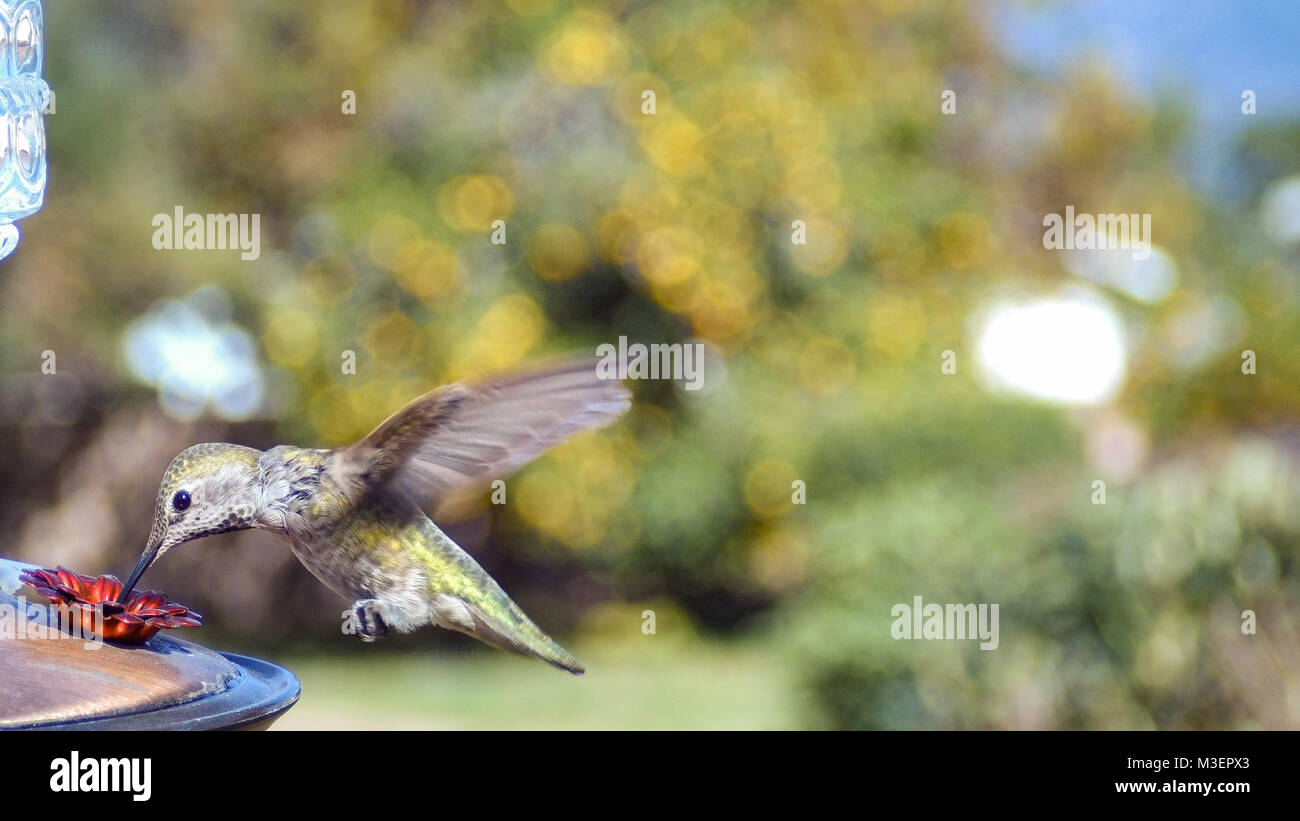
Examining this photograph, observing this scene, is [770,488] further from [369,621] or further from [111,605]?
[369,621]

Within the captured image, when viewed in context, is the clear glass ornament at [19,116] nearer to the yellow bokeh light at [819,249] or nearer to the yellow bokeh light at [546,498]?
the yellow bokeh light at [546,498]

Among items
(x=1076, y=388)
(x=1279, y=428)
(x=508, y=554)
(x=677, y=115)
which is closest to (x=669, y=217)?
(x=677, y=115)

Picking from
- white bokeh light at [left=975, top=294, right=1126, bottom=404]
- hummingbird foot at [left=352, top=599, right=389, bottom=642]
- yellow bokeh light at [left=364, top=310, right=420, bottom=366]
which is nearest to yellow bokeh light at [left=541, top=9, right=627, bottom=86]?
yellow bokeh light at [left=364, top=310, right=420, bottom=366]

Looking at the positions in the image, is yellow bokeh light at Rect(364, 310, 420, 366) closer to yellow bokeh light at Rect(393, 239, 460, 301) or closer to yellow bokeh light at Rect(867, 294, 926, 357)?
yellow bokeh light at Rect(393, 239, 460, 301)

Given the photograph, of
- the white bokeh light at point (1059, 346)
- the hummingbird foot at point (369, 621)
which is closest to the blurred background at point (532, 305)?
the white bokeh light at point (1059, 346)

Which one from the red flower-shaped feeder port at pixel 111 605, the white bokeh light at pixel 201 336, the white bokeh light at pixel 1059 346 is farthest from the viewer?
the white bokeh light at pixel 1059 346

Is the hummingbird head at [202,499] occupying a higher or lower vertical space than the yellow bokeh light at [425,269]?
lower

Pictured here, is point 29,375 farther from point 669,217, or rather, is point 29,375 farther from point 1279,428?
point 1279,428

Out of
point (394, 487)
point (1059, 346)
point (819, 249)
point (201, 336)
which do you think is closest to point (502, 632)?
point (394, 487)
